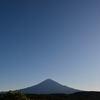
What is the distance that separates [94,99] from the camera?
265 feet

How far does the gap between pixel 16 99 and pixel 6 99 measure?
1418 millimetres

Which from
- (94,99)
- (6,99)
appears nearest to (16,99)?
(6,99)

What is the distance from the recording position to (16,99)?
24.4m

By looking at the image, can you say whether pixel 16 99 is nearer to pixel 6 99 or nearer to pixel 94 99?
pixel 6 99

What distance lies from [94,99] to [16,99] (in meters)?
61.9

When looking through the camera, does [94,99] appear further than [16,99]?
Yes

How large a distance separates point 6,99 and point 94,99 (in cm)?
6192

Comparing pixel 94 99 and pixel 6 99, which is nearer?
pixel 6 99

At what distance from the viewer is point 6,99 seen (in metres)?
24.9
